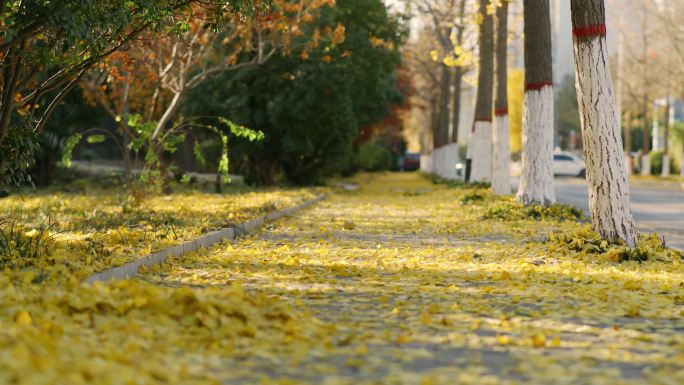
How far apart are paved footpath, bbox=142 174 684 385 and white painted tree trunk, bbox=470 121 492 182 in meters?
16.2

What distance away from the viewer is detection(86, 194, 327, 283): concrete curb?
9.87 m

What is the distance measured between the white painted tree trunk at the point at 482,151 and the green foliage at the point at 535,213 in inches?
451

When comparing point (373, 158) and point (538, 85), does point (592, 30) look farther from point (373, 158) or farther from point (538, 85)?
point (373, 158)

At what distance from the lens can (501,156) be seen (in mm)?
26922

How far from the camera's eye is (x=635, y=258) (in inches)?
477

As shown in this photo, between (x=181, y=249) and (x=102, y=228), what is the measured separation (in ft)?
7.70

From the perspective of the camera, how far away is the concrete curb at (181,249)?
32.4ft

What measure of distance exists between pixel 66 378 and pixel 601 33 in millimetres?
9634

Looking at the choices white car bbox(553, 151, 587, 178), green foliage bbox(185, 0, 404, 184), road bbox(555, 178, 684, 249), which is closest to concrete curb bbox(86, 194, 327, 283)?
road bbox(555, 178, 684, 249)

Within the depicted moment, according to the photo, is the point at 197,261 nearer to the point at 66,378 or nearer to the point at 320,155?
the point at 66,378

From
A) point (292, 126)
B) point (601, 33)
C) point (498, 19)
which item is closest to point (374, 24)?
point (292, 126)

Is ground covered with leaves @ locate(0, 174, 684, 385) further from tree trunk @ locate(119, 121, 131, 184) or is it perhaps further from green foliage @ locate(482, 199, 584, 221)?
tree trunk @ locate(119, 121, 131, 184)

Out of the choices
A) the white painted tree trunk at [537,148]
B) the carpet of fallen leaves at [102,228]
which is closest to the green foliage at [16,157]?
the carpet of fallen leaves at [102,228]

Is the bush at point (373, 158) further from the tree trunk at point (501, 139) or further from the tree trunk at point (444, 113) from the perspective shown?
the tree trunk at point (501, 139)
